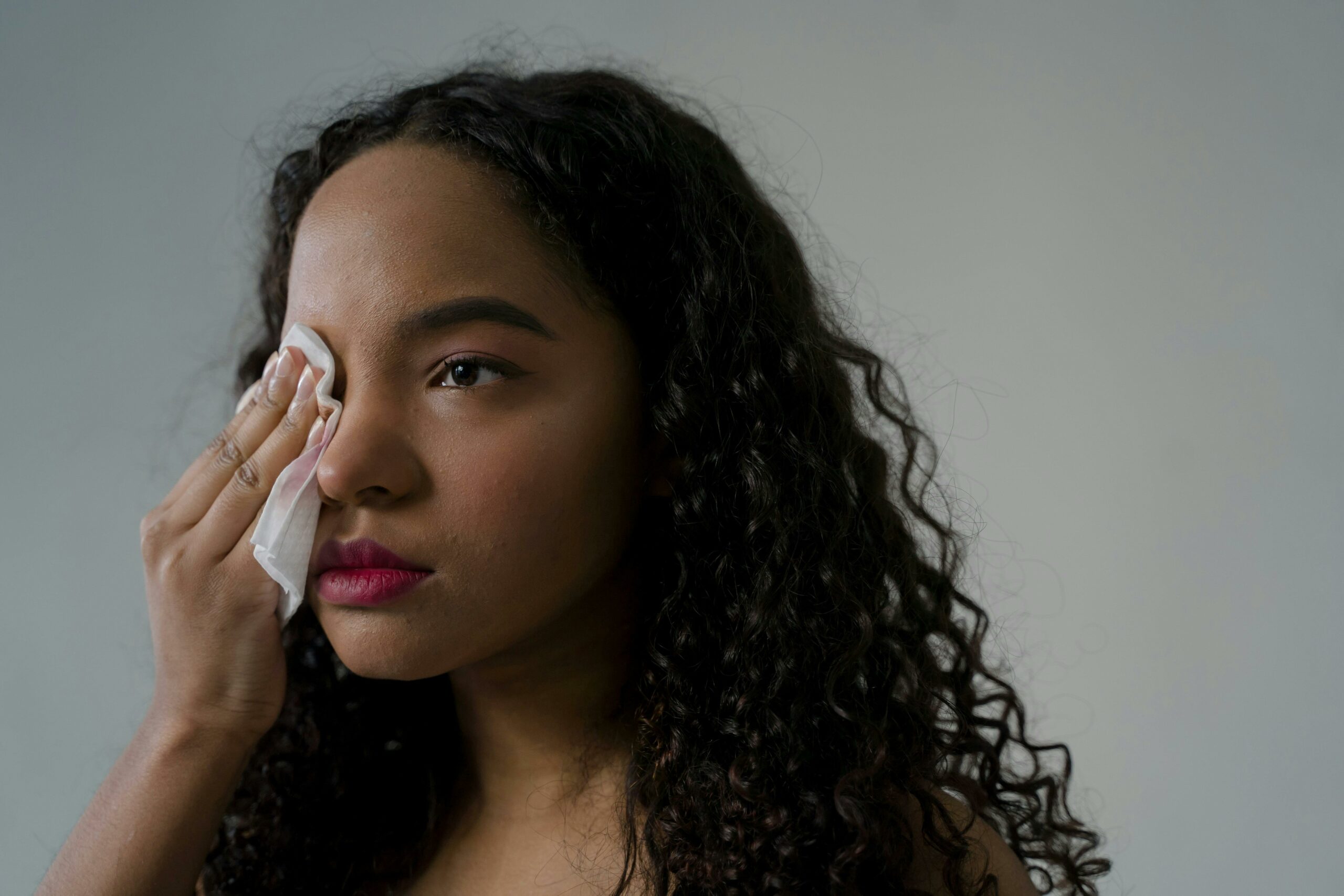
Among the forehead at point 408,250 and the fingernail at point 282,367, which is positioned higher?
the forehead at point 408,250

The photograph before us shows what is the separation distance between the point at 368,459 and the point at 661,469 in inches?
13.6

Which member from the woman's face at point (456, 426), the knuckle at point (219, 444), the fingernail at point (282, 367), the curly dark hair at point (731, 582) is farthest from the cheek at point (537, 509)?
the knuckle at point (219, 444)

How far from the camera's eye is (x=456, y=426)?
118 centimetres

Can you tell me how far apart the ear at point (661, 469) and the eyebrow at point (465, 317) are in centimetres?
21

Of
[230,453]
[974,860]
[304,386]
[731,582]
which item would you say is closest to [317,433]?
[304,386]

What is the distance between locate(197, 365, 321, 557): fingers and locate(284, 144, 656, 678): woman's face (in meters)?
0.05

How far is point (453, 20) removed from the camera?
2.06 meters

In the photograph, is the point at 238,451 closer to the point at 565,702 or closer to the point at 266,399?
the point at 266,399

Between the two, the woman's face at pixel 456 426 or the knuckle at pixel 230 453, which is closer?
the woman's face at pixel 456 426

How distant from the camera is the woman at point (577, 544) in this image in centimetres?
119

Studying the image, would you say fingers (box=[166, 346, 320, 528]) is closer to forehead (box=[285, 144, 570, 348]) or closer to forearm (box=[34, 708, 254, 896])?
forehead (box=[285, 144, 570, 348])

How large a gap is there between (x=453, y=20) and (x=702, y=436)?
1.14 m

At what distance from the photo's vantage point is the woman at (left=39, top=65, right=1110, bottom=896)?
47.0 inches

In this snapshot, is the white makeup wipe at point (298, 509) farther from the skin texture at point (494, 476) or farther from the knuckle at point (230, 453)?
the knuckle at point (230, 453)
